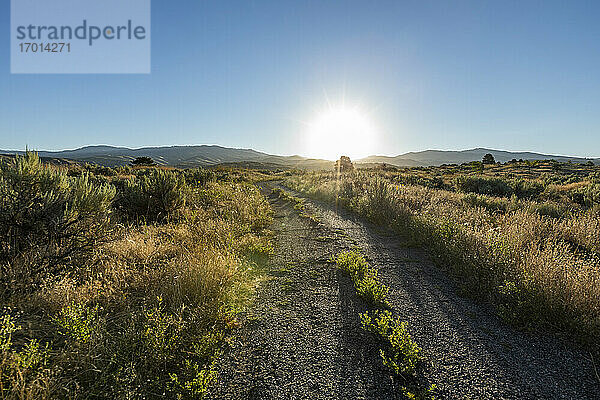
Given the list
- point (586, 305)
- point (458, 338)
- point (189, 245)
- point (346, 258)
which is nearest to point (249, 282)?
point (189, 245)

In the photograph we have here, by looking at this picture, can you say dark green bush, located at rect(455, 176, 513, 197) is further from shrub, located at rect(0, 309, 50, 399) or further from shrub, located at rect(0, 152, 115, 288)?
shrub, located at rect(0, 309, 50, 399)

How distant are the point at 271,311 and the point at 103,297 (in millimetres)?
2329

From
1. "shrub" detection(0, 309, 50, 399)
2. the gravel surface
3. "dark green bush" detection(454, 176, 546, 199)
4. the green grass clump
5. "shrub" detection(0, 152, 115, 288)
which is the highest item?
"dark green bush" detection(454, 176, 546, 199)

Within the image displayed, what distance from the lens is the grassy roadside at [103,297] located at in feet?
8.25

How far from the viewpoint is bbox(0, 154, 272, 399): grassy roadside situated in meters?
2.51

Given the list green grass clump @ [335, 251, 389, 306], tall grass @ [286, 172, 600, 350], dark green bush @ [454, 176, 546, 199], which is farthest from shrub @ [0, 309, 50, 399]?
dark green bush @ [454, 176, 546, 199]

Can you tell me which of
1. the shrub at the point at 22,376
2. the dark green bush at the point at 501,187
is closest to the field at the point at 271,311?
the shrub at the point at 22,376

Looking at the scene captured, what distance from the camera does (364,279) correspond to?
16.4 ft

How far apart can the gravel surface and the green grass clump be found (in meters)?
0.15

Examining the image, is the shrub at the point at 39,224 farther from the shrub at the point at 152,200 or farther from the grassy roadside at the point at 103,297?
the shrub at the point at 152,200

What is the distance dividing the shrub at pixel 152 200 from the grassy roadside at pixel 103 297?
1653 millimetres

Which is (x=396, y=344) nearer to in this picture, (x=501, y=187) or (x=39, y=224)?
(x=39, y=224)

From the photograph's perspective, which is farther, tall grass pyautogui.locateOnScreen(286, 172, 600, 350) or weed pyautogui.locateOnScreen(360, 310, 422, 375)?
tall grass pyautogui.locateOnScreen(286, 172, 600, 350)

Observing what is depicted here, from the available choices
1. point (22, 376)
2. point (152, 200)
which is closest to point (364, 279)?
point (22, 376)
